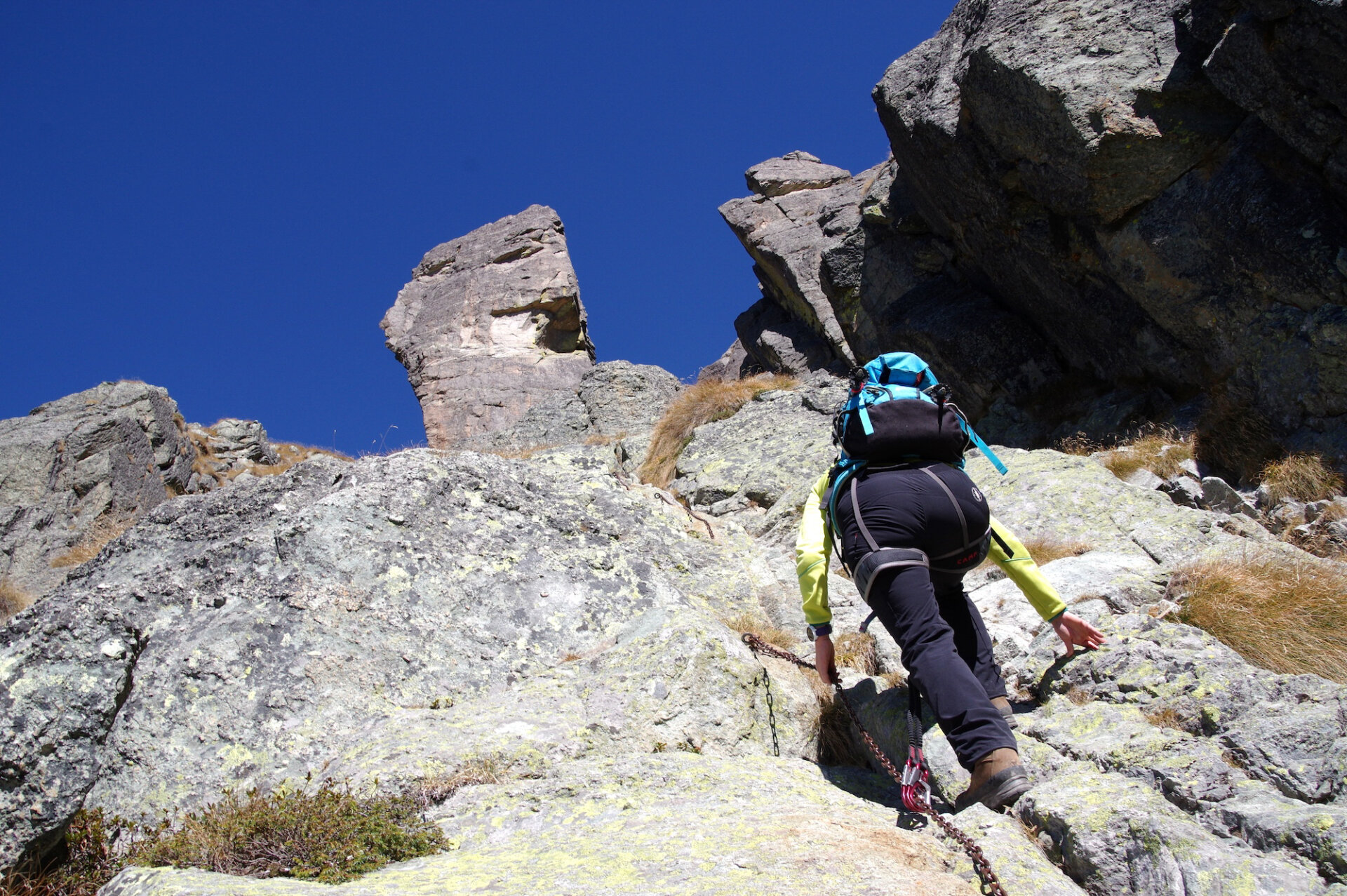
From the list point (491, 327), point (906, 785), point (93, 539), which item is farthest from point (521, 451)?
point (906, 785)

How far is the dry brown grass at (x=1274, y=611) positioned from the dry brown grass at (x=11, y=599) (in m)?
15.5

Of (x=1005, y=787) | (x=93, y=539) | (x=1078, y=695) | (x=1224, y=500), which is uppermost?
(x=93, y=539)

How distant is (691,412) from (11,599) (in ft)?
38.1

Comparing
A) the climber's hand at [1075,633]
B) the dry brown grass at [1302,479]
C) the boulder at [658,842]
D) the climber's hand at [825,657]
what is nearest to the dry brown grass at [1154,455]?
the dry brown grass at [1302,479]

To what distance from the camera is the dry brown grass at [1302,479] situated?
9.16m

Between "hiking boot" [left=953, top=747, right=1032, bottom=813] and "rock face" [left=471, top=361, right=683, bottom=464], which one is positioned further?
"rock face" [left=471, top=361, right=683, bottom=464]

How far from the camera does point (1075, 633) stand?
4.75 m

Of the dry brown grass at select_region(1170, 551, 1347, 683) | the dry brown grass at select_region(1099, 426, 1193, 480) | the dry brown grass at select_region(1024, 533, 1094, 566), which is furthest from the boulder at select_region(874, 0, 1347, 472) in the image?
the dry brown grass at select_region(1170, 551, 1347, 683)

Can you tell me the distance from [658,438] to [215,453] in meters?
16.1

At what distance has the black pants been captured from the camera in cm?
371

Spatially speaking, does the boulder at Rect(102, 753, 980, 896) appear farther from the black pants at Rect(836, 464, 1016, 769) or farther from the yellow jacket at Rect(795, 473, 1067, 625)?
the yellow jacket at Rect(795, 473, 1067, 625)

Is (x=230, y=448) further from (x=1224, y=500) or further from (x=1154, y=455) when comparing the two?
(x=1224, y=500)

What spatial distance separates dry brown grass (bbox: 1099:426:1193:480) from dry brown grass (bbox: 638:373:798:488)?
6.00 metres

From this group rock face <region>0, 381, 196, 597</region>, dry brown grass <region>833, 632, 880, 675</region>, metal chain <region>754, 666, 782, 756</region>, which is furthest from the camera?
rock face <region>0, 381, 196, 597</region>
